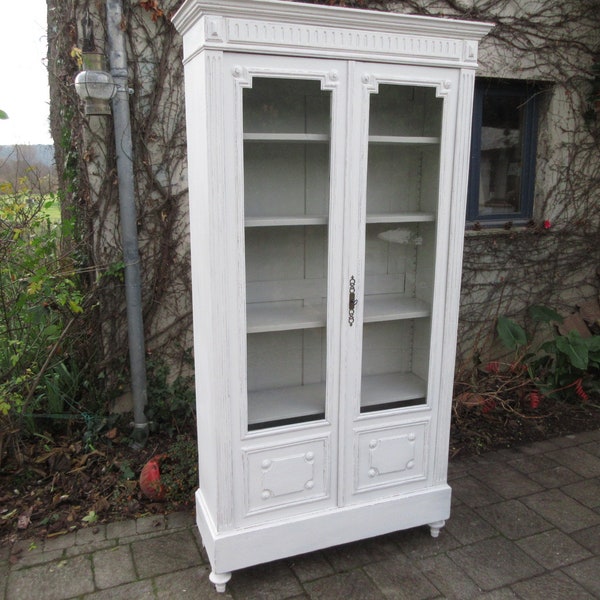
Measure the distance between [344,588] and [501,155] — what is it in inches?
124

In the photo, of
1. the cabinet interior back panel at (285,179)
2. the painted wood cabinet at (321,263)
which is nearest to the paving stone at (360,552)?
the painted wood cabinet at (321,263)

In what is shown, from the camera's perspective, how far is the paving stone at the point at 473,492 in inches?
112

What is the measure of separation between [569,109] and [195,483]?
3577 millimetres

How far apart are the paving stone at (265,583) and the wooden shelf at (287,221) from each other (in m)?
1.41

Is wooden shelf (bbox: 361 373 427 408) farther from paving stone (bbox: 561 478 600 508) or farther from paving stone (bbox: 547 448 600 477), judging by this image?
paving stone (bbox: 547 448 600 477)

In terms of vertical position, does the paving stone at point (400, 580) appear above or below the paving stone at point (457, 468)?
below

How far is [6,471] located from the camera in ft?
9.73

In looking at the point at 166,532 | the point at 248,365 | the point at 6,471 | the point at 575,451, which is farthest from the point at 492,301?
the point at 6,471

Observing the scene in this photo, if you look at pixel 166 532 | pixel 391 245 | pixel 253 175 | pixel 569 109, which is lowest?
pixel 166 532

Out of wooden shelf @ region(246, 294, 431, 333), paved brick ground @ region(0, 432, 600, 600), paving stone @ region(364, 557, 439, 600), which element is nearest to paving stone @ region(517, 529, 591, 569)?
paved brick ground @ region(0, 432, 600, 600)

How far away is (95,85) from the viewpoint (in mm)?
2787

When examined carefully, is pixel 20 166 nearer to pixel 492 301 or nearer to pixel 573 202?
pixel 492 301

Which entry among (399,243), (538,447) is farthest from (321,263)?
(538,447)

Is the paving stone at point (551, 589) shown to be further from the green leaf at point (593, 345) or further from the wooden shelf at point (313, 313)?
the green leaf at point (593, 345)
